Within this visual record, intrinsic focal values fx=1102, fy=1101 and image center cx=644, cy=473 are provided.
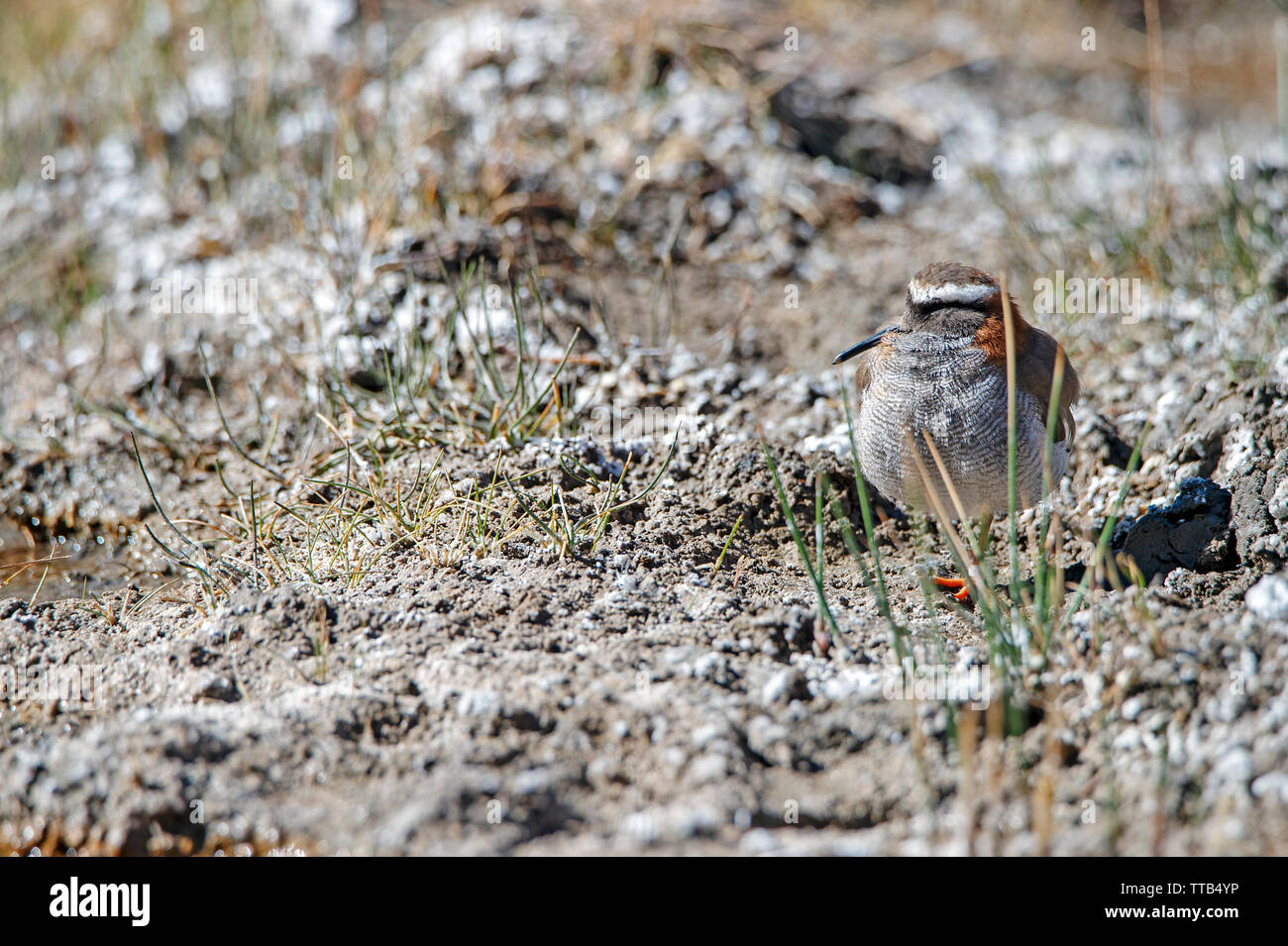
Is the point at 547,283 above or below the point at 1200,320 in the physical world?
above

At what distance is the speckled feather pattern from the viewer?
4.35 metres

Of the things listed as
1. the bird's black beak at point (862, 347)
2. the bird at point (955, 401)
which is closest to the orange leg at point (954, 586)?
the bird at point (955, 401)

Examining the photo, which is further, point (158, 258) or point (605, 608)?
point (158, 258)

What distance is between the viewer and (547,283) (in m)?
6.25

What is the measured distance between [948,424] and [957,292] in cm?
57

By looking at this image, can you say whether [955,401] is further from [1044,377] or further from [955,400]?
[1044,377]

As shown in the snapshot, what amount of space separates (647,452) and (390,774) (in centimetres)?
224

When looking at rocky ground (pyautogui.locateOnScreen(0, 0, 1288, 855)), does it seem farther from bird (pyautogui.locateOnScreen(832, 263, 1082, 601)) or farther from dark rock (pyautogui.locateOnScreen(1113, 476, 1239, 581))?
bird (pyautogui.locateOnScreen(832, 263, 1082, 601))

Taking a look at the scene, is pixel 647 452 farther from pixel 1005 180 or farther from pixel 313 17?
pixel 313 17

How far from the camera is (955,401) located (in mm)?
4367

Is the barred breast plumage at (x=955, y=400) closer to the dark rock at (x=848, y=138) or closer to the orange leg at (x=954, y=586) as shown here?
the orange leg at (x=954, y=586)

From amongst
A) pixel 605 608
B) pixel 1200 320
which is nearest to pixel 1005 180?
pixel 1200 320

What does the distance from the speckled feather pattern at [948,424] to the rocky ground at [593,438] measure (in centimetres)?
43

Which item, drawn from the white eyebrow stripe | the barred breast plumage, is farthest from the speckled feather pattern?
the white eyebrow stripe
